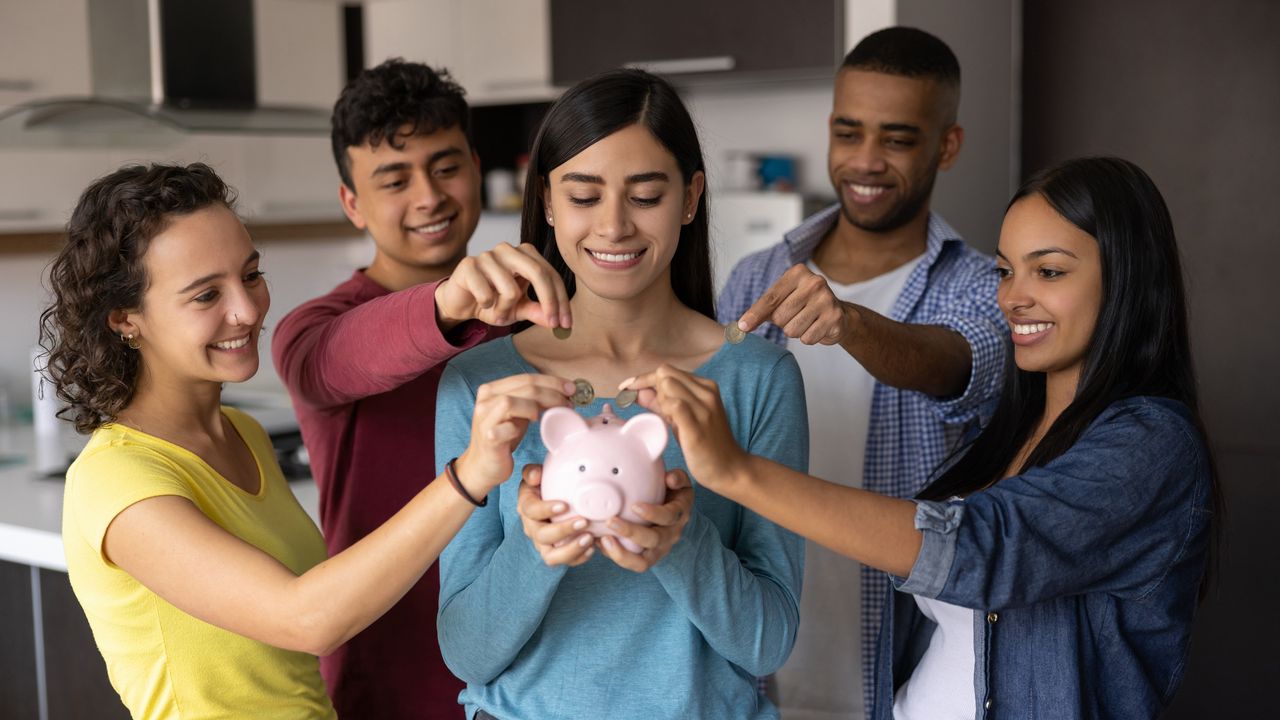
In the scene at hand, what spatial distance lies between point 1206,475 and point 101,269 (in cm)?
121

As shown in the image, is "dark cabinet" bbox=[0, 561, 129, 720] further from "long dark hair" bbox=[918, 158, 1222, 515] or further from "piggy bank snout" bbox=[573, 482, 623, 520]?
"long dark hair" bbox=[918, 158, 1222, 515]

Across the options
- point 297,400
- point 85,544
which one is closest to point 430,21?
point 297,400

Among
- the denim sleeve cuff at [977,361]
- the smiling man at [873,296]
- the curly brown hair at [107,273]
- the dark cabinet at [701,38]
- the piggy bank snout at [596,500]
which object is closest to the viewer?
the piggy bank snout at [596,500]

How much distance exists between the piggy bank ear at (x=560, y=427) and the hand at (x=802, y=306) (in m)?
0.31

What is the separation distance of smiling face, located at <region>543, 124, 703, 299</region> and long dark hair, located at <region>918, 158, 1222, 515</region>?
18.3 inches

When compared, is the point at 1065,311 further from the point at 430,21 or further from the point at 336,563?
the point at 430,21

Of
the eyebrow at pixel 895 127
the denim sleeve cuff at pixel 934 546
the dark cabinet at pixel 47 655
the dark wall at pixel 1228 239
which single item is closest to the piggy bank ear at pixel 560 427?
the denim sleeve cuff at pixel 934 546

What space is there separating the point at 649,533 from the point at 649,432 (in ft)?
0.30

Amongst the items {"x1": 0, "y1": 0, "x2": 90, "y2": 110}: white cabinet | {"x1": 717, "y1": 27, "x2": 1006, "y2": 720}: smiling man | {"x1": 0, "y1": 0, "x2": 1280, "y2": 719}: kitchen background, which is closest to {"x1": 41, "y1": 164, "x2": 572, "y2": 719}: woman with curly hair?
{"x1": 717, "y1": 27, "x2": 1006, "y2": 720}: smiling man

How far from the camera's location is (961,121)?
2.84m

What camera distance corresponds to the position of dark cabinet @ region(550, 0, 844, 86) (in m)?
3.17

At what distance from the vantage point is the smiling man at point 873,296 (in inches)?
72.1

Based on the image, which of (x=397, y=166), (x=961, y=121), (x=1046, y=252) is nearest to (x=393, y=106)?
(x=397, y=166)

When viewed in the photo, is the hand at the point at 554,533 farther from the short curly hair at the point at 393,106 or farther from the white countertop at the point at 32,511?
the white countertop at the point at 32,511
